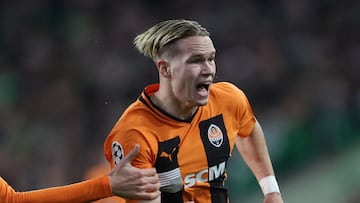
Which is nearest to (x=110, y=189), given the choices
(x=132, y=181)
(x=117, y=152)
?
(x=132, y=181)

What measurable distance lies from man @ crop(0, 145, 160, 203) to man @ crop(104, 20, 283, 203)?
0.11m

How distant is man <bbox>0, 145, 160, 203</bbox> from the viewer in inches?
142

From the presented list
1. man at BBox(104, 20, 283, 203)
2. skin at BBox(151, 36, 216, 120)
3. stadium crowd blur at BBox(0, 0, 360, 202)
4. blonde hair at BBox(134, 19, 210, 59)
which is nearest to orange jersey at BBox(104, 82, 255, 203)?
man at BBox(104, 20, 283, 203)

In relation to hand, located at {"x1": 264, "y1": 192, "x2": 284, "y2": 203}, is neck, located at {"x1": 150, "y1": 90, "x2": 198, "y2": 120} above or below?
above

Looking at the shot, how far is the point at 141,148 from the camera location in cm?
373

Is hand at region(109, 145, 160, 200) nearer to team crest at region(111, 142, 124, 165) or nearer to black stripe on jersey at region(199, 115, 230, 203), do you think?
team crest at region(111, 142, 124, 165)

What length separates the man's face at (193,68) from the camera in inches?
153

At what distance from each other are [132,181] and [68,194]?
0.31m

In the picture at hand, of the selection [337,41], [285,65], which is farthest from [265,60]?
[337,41]

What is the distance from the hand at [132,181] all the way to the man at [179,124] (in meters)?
0.10

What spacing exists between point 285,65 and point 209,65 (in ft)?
10.9

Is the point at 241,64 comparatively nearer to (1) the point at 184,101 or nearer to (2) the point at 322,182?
(2) the point at 322,182

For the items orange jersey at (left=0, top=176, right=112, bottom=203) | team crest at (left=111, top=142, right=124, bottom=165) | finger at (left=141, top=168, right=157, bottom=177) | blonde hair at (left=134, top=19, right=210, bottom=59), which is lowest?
orange jersey at (left=0, top=176, right=112, bottom=203)

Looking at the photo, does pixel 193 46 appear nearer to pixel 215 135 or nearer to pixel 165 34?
pixel 165 34
